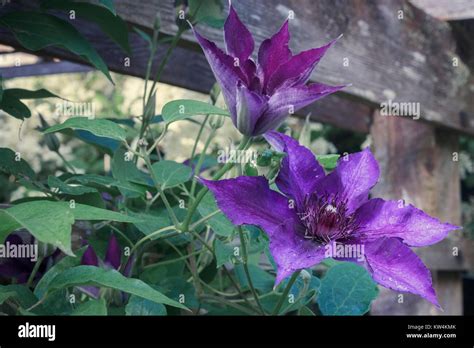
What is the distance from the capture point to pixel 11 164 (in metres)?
0.61

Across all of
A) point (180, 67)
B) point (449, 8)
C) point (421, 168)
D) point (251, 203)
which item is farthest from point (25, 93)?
point (421, 168)

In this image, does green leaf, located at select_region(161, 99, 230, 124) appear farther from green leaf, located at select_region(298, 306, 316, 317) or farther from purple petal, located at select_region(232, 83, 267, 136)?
green leaf, located at select_region(298, 306, 316, 317)

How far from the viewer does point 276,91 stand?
49 centimetres

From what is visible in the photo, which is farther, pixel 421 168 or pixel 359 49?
pixel 421 168

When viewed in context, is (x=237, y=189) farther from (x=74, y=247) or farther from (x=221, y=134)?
(x=221, y=134)

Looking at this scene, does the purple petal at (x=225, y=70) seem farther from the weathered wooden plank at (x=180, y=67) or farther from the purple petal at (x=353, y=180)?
the weathered wooden plank at (x=180, y=67)

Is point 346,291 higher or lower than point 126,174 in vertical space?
lower

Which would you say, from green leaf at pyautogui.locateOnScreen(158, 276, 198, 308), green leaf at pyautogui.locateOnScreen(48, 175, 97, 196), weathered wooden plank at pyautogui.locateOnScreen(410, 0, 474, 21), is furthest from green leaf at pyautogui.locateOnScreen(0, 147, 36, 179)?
weathered wooden plank at pyautogui.locateOnScreen(410, 0, 474, 21)

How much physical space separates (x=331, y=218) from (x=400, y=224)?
47mm

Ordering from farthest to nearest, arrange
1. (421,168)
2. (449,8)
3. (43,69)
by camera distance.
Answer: (43,69) < (421,168) < (449,8)

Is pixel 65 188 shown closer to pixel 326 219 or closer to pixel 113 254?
pixel 113 254

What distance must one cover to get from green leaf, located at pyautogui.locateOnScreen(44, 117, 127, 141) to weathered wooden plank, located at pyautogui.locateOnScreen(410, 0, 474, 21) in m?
1.25

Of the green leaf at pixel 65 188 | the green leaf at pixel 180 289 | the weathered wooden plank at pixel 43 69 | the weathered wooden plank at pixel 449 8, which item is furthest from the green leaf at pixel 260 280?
the weathered wooden plank at pixel 43 69
